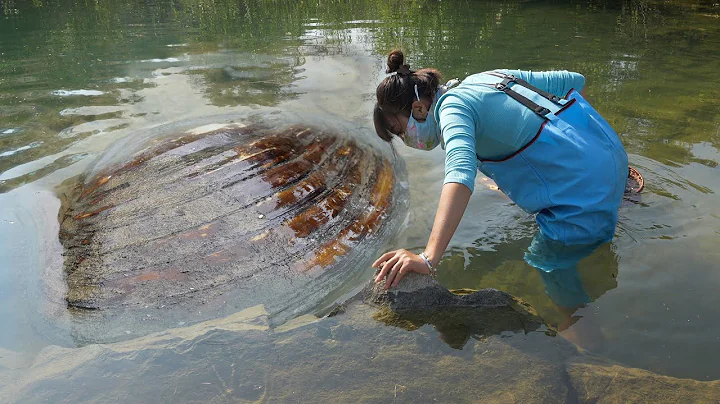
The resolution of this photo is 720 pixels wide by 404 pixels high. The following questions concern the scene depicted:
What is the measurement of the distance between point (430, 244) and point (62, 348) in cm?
170

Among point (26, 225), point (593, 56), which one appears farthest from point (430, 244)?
point (593, 56)

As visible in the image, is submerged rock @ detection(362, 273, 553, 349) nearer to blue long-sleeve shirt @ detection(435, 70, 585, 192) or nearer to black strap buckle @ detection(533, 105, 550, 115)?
blue long-sleeve shirt @ detection(435, 70, 585, 192)

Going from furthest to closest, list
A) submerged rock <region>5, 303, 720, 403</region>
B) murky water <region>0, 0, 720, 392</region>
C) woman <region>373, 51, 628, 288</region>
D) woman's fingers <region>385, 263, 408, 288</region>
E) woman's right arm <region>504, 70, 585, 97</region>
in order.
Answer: woman's right arm <region>504, 70, 585, 97</region>, murky water <region>0, 0, 720, 392</region>, woman <region>373, 51, 628, 288</region>, woman's fingers <region>385, 263, 408, 288</region>, submerged rock <region>5, 303, 720, 403</region>

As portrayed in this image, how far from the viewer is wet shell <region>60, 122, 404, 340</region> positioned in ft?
9.33

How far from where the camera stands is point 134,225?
3139 millimetres

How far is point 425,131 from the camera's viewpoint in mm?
2879

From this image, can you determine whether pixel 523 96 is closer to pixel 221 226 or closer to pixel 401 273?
pixel 401 273

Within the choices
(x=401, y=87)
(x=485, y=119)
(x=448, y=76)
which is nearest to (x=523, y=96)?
(x=485, y=119)

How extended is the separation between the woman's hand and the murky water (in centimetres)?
103

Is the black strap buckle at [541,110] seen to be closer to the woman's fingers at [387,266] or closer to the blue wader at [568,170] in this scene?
the blue wader at [568,170]

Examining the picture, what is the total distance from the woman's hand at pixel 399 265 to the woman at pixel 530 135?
0.69 metres

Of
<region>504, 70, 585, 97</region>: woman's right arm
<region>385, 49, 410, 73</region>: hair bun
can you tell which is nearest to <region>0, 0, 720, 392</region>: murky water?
<region>504, 70, 585, 97</region>: woman's right arm

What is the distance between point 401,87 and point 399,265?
94cm

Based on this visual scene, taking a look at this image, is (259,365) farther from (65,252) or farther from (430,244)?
(65,252)
